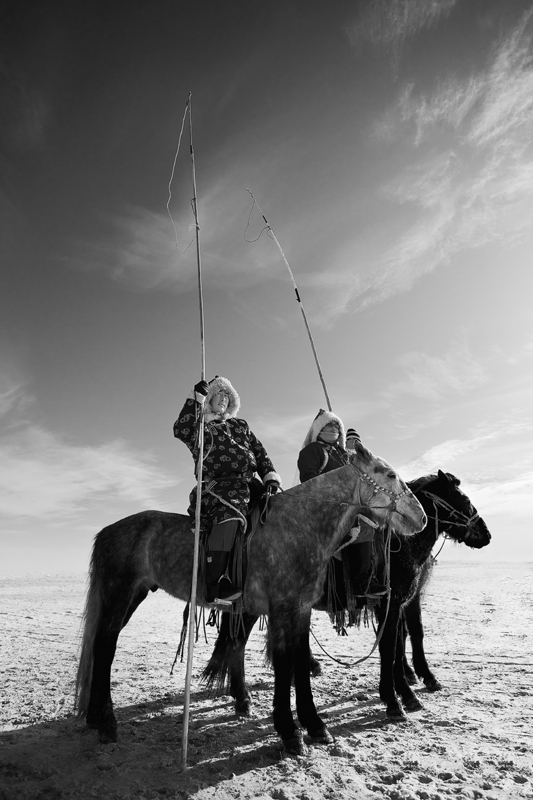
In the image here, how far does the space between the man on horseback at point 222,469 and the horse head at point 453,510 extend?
2.84m

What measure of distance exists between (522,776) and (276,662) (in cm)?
203

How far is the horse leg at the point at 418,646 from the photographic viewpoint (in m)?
6.19

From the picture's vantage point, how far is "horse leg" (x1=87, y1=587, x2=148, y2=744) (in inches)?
174

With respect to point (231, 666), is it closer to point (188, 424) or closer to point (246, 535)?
point (246, 535)

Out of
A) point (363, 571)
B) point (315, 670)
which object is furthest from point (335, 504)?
point (315, 670)

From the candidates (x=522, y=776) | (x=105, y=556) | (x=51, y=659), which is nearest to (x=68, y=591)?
(x=51, y=659)

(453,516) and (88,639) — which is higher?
(453,516)

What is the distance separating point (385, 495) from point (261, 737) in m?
2.56

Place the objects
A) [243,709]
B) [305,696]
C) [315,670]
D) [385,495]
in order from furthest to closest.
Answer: [315,670]
[243,709]
[385,495]
[305,696]

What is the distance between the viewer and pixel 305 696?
443 centimetres

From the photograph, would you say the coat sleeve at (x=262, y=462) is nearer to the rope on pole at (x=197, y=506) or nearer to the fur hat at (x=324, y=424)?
the rope on pole at (x=197, y=506)

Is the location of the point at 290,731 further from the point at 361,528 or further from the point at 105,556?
the point at 105,556

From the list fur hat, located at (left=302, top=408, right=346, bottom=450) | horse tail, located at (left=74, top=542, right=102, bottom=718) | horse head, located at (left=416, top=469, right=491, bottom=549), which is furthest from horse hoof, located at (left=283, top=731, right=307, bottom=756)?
fur hat, located at (left=302, top=408, right=346, bottom=450)

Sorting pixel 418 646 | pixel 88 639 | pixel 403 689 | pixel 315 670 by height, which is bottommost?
pixel 403 689
